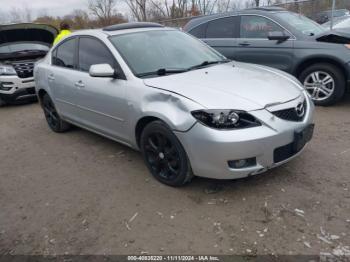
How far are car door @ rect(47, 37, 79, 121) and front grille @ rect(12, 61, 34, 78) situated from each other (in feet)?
9.22

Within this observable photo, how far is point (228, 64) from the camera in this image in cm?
438

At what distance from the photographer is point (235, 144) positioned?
304 centimetres

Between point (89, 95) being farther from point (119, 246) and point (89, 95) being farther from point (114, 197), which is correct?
point (119, 246)

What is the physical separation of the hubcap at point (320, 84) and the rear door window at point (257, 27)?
1.04 metres

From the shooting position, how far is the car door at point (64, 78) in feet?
16.2

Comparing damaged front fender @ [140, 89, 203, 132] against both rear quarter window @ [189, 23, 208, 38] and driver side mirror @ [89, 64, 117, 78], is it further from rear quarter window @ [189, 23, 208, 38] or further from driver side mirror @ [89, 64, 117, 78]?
rear quarter window @ [189, 23, 208, 38]

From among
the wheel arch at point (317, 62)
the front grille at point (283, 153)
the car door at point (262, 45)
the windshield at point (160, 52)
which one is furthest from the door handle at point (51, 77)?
the wheel arch at point (317, 62)

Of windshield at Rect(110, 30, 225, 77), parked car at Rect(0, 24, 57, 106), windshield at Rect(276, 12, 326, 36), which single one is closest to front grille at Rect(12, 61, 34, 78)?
parked car at Rect(0, 24, 57, 106)

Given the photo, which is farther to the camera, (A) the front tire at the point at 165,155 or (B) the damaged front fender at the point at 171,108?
(A) the front tire at the point at 165,155

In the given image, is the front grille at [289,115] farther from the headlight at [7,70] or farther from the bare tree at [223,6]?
the bare tree at [223,6]

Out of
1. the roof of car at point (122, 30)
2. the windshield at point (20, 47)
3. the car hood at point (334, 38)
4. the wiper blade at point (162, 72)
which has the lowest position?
the wiper blade at point (162, 72)

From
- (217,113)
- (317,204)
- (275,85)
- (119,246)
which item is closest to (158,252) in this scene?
(119,246)

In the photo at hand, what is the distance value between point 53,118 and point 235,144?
3.91 meters

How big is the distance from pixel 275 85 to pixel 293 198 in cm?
115
